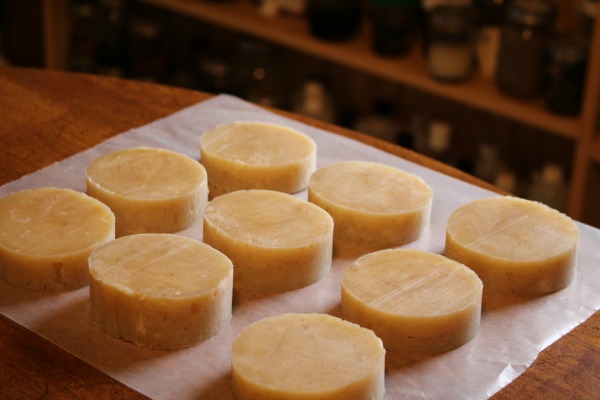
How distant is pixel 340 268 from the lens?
1406 mm

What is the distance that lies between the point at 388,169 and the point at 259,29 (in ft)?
3.96

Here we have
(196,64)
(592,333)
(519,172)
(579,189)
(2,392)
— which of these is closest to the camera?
(2,392)

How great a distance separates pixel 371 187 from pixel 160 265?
387 mm

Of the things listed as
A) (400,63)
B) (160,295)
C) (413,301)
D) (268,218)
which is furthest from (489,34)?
(160,295)

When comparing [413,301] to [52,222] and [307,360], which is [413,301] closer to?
[307,360]

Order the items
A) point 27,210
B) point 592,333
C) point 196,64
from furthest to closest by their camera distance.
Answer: point 196,64 < point 27,210 < point 592,333

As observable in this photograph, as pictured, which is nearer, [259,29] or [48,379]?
[48,379]

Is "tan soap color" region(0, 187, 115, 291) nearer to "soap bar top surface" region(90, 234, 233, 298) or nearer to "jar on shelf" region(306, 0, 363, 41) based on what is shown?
"soap bar top surface" region(90, 234, 233, 298)

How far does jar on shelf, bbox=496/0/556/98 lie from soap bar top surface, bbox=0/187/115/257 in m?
1.16

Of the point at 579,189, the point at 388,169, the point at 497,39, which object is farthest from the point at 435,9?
the point at 388,169

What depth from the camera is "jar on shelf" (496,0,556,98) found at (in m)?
2.19

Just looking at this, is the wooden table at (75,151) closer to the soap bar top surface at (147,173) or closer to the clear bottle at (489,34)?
the soap bar top surface at (147,173)

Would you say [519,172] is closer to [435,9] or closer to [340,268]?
[435,9]

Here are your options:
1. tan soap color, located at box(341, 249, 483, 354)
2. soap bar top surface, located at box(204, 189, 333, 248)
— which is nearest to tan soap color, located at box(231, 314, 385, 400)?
tan soap color, located at box(341, 249, 483, 354)
